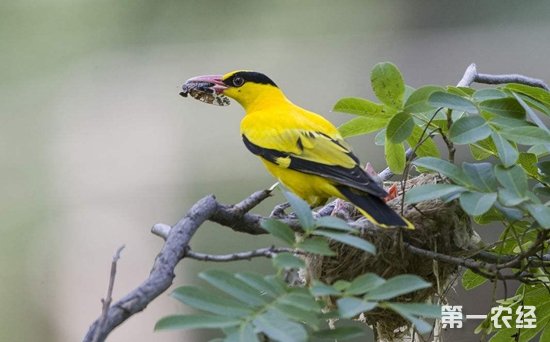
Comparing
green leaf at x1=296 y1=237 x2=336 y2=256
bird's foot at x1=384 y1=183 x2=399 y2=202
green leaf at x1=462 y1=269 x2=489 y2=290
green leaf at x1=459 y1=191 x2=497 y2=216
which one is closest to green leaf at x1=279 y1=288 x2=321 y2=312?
green leaf at x1=296 y1=237 x2=336 y2=256

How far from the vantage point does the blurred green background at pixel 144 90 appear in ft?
14.3

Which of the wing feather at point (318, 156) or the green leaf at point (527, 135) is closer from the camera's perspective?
the green leaf at point (527, 135)

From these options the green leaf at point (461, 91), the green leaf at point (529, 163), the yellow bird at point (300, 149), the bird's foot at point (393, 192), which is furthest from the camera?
the bird's foot at point (393, 192)

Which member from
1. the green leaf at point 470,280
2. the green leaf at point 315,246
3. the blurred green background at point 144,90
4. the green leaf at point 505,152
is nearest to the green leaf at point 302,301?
the green leaf at point 315,246

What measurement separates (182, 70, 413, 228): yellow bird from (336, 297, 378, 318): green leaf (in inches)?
22.0

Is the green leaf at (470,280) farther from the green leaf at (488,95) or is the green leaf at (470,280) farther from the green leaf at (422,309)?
the green leaf at (422,309)

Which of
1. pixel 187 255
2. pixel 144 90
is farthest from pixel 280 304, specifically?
pixel 144 90

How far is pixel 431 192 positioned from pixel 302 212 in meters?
0.31

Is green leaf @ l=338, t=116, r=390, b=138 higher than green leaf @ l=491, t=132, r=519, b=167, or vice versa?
green leaf @ l=338, t=116, r=390, b=138

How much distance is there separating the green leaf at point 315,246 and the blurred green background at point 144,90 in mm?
2849

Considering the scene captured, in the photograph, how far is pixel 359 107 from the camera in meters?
1.87

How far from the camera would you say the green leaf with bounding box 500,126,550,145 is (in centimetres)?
164

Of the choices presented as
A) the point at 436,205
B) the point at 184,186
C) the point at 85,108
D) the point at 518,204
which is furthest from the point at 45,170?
the point at 518,204

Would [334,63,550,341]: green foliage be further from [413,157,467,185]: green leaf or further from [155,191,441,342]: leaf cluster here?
[155,191,441,342]: leaf cluster
